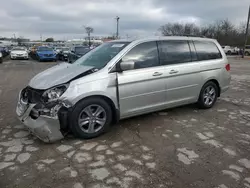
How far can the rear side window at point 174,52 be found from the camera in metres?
4.56

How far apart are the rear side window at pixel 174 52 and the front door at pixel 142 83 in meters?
0.17

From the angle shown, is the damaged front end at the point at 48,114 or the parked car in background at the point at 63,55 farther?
the parked car in background at the point at 63,55

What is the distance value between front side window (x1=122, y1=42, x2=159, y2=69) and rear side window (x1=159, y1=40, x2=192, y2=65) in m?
0.16

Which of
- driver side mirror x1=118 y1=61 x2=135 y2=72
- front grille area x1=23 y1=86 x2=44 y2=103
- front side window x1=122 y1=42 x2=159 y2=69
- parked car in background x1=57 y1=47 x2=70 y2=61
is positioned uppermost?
parked car in background x1=57 y1=47 x2=70 y2=61

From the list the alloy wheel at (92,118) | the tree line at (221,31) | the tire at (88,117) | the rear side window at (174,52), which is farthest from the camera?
the tree line at (221,31)

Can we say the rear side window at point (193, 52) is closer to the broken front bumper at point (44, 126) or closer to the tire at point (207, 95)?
the tire at point (207, 95)

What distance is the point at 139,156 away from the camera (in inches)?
130

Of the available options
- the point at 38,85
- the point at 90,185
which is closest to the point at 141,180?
the point at 90,185

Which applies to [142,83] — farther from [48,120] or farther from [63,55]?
[63,55]

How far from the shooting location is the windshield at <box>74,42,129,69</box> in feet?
13.5

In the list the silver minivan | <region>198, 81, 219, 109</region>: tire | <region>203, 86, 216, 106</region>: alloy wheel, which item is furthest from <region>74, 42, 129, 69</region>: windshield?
<region>203, 86, 216, 106</region>: alloy wheel

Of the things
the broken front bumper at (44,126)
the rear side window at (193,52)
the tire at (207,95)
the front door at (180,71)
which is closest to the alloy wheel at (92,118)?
the broken front bumper at (44,126)

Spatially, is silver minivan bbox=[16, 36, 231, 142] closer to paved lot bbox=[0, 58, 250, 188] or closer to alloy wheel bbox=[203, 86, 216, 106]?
alloy wheel bbox=[203, 86, 216, 106]

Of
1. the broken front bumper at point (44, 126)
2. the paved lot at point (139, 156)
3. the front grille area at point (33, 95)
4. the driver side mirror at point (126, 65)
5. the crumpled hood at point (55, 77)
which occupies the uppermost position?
the driver side mirror at point (126, 65)
